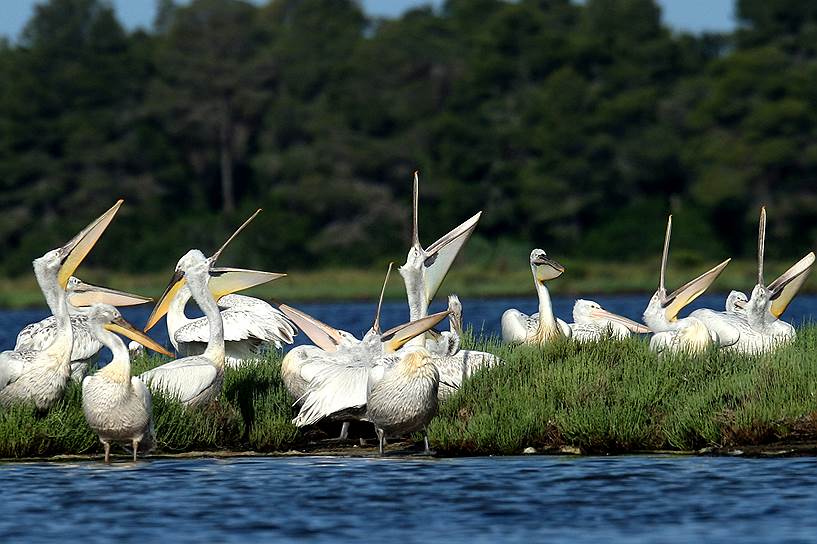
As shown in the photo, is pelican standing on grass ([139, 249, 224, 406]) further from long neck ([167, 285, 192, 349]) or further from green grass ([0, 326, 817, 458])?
long neck ([167, 285, 192, 349])

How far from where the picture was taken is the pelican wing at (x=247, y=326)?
1134 cm

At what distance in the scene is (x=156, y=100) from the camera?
148ft

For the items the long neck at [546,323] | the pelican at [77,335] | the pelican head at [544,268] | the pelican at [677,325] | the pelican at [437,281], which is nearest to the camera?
the pelican at [437,281]

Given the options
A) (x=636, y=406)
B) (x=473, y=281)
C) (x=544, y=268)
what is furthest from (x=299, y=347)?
(x=473, y=281)

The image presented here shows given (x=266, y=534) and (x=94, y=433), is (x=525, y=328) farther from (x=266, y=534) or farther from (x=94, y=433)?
(x=266, y=534)

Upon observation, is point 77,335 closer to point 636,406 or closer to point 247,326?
point 247,326

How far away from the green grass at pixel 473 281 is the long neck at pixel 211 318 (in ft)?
65.2

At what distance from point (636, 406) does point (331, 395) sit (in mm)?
1778

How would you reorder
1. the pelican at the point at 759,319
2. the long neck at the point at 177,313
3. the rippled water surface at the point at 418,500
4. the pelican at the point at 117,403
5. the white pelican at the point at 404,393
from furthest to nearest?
the long neck at the point at 177,313, the pelican at the point at 759,319, the white pelican at the point at 404,393, the pelican at the point at 117,403, the rippled water surface at the point at 418,500

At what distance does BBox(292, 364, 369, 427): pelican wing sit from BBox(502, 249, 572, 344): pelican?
2122mm

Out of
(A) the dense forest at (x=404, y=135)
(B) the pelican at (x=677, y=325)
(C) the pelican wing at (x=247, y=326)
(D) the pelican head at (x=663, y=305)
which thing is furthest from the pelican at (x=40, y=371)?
(A) the dense forest at (x=404, y=135)

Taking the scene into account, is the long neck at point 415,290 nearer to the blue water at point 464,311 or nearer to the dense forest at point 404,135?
the blue water at point 464,311

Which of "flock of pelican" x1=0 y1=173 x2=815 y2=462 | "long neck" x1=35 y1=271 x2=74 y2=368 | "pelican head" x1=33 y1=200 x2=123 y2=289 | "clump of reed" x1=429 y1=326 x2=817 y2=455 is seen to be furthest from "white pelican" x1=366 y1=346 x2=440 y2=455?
"pelican head" x1=33 y1=200 x2=123 y2=289

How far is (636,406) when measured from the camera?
9422 mm
